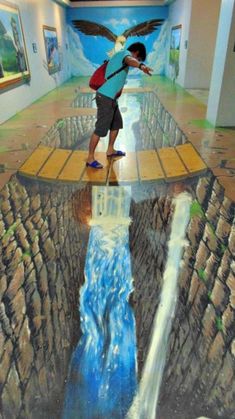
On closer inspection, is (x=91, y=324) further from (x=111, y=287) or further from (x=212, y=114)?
(x=212, y=114)

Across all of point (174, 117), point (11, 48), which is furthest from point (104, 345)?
point (11, 48)

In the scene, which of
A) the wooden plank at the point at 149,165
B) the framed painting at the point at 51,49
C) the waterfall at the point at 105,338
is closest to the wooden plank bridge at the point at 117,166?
the wooden plank at the point at 149,165

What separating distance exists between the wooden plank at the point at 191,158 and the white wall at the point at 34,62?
258 centimetres

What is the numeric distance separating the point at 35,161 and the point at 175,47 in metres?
7.16

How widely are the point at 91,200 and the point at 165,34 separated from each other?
9373 mm

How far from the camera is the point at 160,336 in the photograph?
3.90ft

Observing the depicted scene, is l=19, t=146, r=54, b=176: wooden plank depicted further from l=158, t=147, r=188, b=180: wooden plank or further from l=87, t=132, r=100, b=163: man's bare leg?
l=158, t=147, r=188, b=180: wooden plank

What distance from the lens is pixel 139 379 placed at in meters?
1.05

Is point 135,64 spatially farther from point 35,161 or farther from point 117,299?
point 117,299

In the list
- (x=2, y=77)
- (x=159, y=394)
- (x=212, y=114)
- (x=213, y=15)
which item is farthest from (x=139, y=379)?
(x=213, y=15)

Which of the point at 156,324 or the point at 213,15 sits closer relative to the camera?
the point at 156,324

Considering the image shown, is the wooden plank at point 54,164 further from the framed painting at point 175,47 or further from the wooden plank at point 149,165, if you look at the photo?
the framed painting at point 175,47

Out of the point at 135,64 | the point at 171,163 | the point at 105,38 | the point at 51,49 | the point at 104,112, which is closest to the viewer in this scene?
the point at 135,64

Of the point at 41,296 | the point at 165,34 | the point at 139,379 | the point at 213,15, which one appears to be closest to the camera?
the point at 139,379
